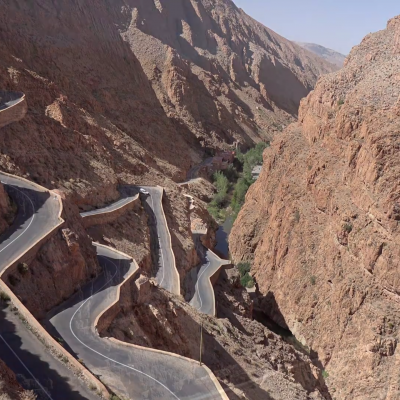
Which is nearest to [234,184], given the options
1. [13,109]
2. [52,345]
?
[13,109]

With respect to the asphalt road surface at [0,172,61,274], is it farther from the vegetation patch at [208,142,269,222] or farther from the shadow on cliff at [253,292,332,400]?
the vegetation patch at [208,142,269,222]

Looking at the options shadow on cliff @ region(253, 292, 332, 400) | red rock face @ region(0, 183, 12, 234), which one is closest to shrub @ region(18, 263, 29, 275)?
red rock face @ region(0, 183, 12, 234)

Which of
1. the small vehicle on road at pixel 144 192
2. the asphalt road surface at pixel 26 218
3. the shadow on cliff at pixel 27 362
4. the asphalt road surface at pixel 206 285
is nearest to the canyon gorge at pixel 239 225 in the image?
the asphalt road surface at pixel 26 218

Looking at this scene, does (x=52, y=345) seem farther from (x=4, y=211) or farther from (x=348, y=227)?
(x=348, y=227)

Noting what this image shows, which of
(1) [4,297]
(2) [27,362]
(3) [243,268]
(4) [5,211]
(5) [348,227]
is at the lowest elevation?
(3) [243,268]

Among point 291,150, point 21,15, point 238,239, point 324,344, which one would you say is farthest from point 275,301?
point 21,15

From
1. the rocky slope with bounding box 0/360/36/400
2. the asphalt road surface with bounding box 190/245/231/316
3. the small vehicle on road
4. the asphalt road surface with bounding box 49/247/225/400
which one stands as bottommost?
the asphalt road surface with bounding box 190/245/231/316

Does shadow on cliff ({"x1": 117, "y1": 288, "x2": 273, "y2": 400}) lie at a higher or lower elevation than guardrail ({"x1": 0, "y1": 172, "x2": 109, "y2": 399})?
lower
